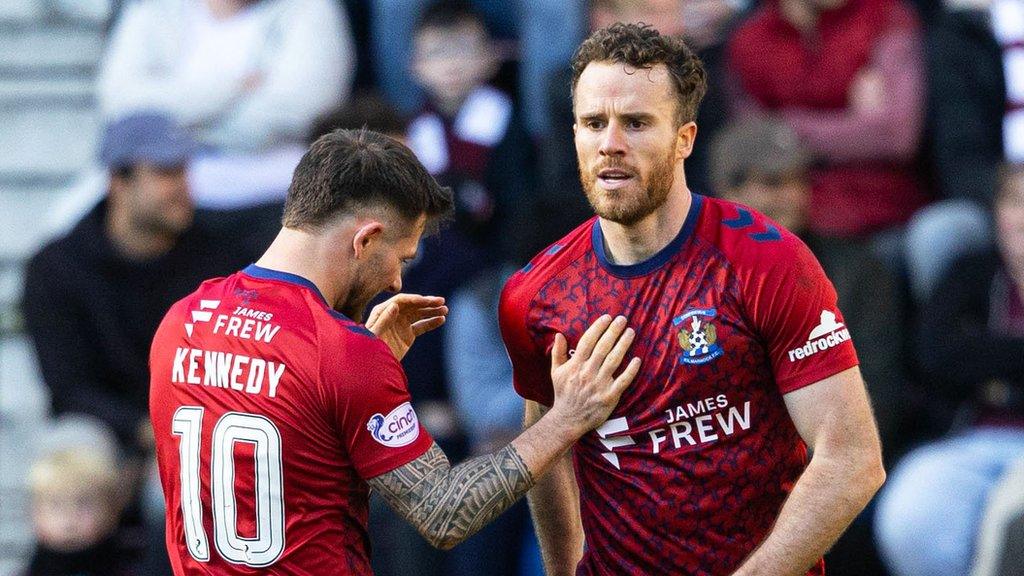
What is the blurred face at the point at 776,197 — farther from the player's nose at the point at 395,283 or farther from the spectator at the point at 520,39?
the player's nose at the point at 395,283

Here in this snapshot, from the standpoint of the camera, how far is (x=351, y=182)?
167 inches

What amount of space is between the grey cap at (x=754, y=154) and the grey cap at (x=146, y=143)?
7.43 feet

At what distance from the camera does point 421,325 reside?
475cm

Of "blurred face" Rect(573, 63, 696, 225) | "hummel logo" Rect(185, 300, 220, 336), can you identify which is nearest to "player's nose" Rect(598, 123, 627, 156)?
"blurred face" Rect(573, 63, 696, 225)

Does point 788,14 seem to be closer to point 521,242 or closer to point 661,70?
point 521,242

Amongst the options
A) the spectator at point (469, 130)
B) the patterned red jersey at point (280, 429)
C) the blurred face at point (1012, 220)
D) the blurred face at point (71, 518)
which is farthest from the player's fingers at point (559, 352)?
the blurred face at point (71, 518)

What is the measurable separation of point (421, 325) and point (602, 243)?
2.02 ft

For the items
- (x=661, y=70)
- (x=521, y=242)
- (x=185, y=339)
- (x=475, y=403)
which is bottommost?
(x=475, y=403)

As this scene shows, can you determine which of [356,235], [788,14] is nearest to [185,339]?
[356,235]

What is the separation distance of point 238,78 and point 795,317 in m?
4.55

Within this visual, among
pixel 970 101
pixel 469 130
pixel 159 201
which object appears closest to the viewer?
pixel 159 201

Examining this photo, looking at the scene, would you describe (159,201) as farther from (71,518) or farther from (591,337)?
(591,337)

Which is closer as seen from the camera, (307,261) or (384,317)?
(307,261)

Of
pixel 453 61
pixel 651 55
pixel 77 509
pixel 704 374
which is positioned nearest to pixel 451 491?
pixel 704 374
